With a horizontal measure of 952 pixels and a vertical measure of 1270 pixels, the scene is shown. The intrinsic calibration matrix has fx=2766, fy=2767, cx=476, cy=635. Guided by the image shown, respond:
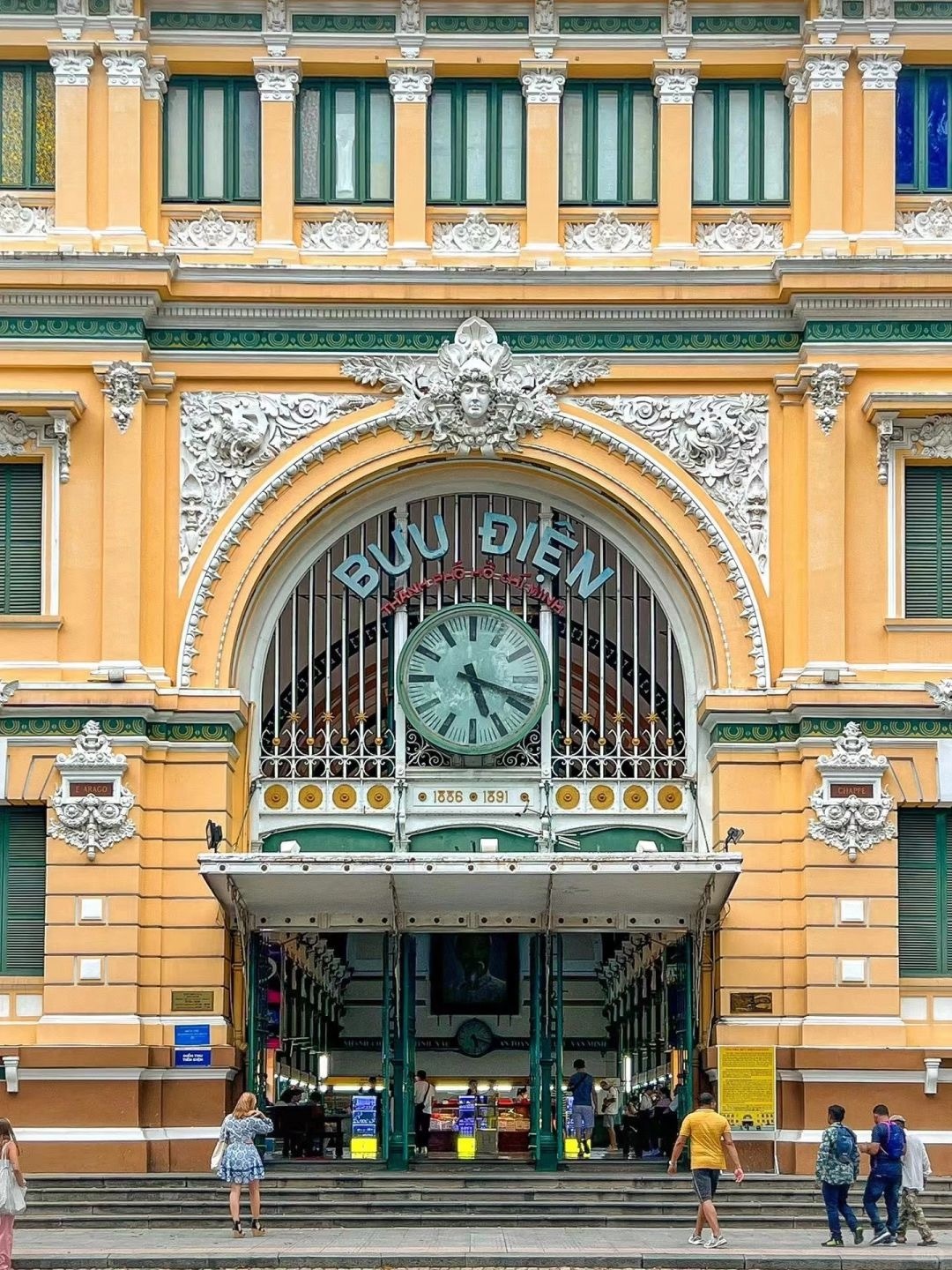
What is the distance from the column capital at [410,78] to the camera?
147 ft

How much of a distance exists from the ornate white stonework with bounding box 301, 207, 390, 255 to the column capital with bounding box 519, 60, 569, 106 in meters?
3.17

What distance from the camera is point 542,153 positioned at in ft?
147

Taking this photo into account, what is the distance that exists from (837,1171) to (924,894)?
8.13 meters

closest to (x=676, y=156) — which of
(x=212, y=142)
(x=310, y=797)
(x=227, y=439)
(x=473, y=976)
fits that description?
(x=212, y=142)

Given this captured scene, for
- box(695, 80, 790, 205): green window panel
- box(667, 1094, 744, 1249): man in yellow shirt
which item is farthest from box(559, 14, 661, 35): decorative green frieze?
box(667, 1094, 744, 1249): man in yellow shirt

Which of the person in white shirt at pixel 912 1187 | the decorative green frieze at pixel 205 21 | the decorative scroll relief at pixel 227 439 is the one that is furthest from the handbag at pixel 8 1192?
the decorative green frieze at pixel 205 21

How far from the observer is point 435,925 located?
4438 cm

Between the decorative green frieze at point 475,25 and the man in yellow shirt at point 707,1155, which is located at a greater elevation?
the decorative green frieze at point 475,25

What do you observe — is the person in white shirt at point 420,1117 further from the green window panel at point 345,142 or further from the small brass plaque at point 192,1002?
the green window panel at point 345,142

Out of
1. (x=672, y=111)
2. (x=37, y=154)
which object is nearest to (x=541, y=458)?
(x=672, y=111)

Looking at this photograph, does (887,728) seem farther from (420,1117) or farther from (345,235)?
(345,235)

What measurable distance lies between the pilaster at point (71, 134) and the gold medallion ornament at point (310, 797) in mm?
9527

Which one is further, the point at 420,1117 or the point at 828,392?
the point at 420,1117

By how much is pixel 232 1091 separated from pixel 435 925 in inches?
164
